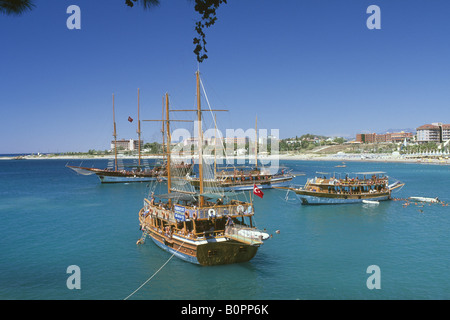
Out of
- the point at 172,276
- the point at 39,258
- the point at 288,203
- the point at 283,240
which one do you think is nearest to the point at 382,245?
the point at 283,240

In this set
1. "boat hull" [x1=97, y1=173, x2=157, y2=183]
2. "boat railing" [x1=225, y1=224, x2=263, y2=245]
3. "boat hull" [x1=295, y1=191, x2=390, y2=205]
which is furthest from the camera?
"boat hull" [x1=97, y1=173, x2=157, y2=183]

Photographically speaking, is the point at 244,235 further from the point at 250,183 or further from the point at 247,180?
the point at 247,180

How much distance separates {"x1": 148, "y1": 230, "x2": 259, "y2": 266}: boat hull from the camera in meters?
20.9

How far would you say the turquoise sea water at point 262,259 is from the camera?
61.0ft

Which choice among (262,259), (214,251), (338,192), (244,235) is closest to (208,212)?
(214,251)

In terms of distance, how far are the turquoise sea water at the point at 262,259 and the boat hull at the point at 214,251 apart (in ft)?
1.57

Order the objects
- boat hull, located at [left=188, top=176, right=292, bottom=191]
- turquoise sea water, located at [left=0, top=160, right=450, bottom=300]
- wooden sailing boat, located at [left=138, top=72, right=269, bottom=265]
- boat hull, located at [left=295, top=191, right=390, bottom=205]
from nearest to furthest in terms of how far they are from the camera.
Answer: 1. turquoise sea water, located at [left=0, top=160, right=450, bottom=300]
2. wooden sailing boat, located at [left=138, top=72, right=269, bottom=265]
3. boat hull, located at [left=295, top=191, right=390, bottom=205]
4. boat hull, located at [left=188, top=176, right=292, bottom=191]

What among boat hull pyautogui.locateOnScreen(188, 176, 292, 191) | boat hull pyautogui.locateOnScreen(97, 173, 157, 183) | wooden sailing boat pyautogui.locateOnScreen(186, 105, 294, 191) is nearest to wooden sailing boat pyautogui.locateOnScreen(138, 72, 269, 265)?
boat hull pyautogui.locateOnScreen(188, 176, 292, 191)

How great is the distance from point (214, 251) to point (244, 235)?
2272 millimetres

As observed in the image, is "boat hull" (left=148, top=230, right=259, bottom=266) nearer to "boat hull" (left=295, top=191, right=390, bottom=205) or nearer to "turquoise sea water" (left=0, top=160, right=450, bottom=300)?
"turquoise sea water" (left=0, top=160, right=450, bottom=300)

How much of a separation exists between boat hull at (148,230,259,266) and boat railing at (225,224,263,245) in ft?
1.47

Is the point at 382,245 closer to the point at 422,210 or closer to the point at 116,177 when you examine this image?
the point at 422,210

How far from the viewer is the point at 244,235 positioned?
20594 millimetres

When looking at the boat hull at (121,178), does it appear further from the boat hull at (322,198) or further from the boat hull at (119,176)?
the boat hull at (322,198)
